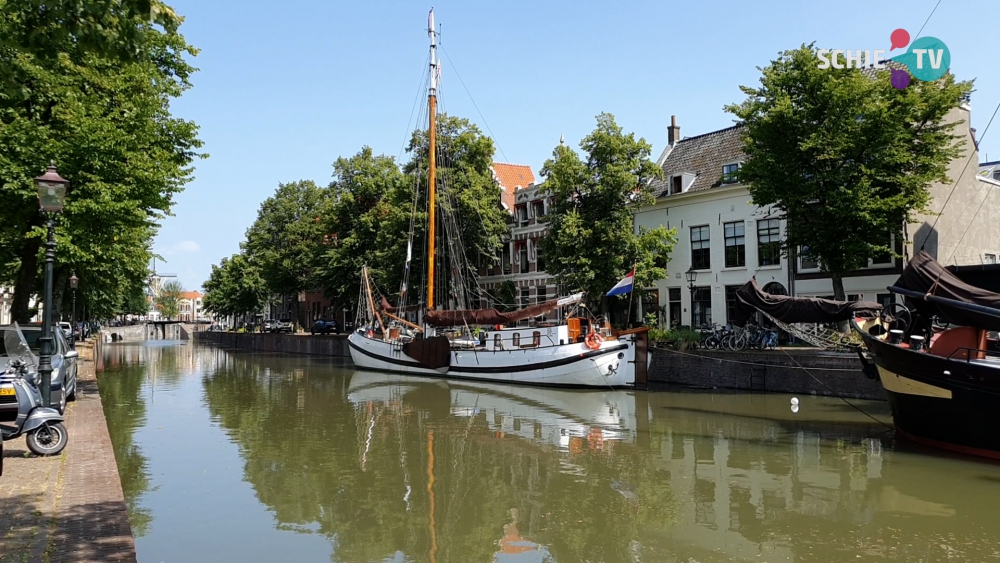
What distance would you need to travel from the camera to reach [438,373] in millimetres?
33031

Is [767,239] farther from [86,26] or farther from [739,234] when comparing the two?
[86,26]

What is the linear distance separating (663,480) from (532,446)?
3.84m

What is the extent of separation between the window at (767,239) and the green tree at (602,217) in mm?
3794

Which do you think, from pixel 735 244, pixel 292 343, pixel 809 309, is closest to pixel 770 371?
pixel 809 309

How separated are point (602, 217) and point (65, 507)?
29.2 metres

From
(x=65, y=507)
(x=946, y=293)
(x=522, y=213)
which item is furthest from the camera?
(x=522, y=213)

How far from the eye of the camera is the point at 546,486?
1137cm

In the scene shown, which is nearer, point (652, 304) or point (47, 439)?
→ point (47, 439)

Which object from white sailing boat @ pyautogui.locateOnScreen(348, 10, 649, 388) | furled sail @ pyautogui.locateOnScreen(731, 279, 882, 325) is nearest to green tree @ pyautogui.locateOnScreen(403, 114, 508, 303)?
A: white sailing boat @ pyautogui.locateOnScreen(348, 10, 649, 388)

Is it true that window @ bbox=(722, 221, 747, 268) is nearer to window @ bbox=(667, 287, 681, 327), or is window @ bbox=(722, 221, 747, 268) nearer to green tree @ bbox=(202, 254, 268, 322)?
window @ bbox=(667, 287, 681, 327)

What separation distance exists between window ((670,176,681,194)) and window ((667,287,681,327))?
489cm

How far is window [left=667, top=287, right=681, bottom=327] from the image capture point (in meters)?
36.5

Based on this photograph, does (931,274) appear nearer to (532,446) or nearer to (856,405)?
(856,405)

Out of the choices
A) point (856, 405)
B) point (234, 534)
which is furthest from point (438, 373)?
point (234, 534)
